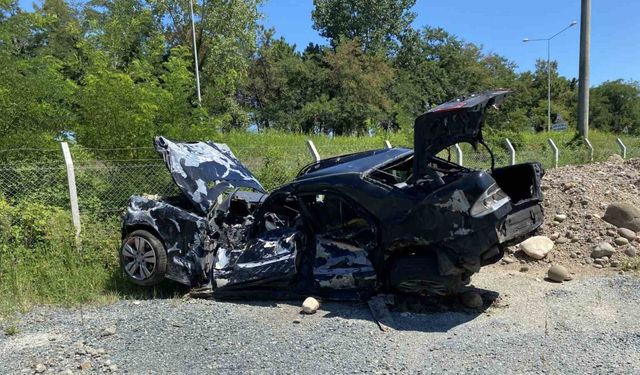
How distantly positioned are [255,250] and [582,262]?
424 cm

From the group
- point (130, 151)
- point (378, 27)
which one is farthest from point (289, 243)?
point (378, 27)

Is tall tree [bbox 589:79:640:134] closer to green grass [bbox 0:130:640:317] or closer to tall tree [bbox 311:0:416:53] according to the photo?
tall tree [bbox 311:0:416:53]

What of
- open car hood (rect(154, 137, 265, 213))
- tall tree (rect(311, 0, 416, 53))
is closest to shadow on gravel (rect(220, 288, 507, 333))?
open car hood (rect(154, 137, 265, 213))

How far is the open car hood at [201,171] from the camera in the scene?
19.3 feet

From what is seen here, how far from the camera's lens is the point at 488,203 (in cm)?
458

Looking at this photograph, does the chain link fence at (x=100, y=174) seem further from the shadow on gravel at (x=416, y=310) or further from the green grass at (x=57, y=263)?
the shadow on gravel at (x=416, y=310)

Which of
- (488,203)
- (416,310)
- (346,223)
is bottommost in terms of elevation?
(416,310)

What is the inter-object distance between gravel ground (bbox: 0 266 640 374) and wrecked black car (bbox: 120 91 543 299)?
33 cm

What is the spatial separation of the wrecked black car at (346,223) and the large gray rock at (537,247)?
4.07 feet

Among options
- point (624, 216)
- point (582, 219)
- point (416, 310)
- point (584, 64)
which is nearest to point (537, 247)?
point (582, 219)

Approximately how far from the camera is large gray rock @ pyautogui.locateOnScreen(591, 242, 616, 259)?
6.62m

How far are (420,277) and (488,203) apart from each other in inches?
37.2

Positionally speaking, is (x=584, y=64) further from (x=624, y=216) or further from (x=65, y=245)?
(x=65, y=245)

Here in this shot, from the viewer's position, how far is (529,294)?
18.4 feet
